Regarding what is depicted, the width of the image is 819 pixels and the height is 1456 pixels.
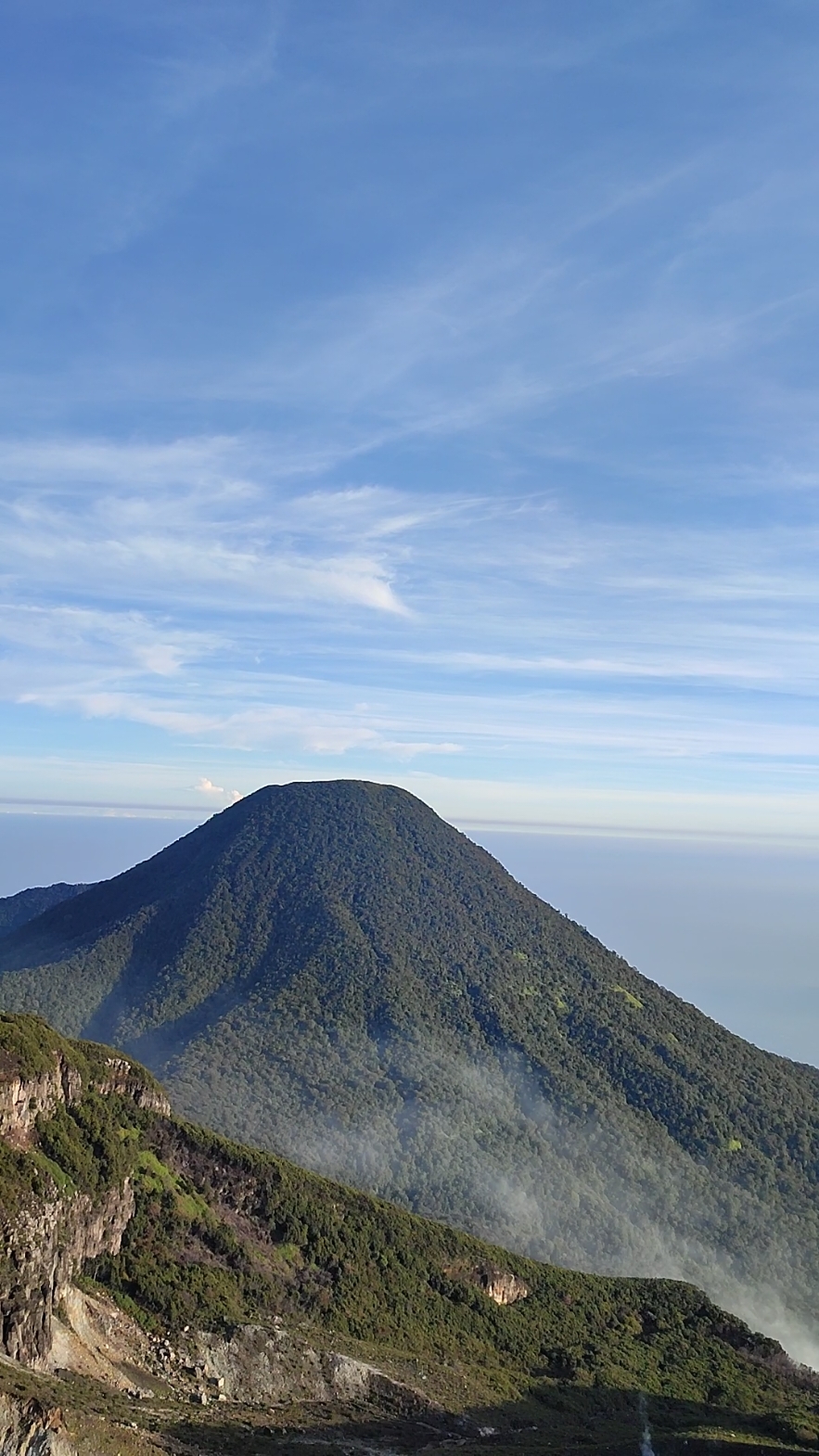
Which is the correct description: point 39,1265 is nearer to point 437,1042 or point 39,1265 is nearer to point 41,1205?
point 41,1205

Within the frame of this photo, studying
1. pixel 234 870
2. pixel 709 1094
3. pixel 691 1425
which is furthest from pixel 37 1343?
pixel 234 870

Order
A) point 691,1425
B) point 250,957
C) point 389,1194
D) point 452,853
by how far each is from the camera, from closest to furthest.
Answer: point 691,1425 → point 389,1194 → point 250,957 → point 452,853

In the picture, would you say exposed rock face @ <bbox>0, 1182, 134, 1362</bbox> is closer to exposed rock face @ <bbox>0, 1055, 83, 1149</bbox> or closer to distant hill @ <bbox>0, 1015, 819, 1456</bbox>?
distant hill @ <bbox>0, 1015, 819, 1456</bbox>

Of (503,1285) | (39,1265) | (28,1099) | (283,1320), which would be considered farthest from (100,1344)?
(503,1285)

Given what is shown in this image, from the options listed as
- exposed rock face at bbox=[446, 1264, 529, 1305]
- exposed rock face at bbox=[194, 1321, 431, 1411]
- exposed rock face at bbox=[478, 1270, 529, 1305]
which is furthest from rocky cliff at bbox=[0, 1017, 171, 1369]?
exposed rock face at bbox=[478, 1270, 529, 1305]

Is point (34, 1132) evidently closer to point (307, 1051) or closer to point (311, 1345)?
point (311, 1345)

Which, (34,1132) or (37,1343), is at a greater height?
(34,1132)

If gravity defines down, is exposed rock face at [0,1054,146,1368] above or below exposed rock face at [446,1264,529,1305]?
above
